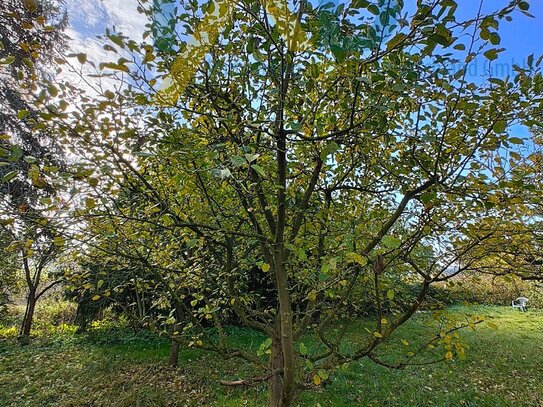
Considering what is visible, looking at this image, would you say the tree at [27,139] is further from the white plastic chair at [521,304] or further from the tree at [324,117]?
the white plastic chair at [521,304]

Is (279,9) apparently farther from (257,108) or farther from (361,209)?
(361,209)

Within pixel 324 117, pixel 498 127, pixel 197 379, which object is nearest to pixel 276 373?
pixel 324 117

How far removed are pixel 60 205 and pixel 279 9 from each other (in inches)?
47.4

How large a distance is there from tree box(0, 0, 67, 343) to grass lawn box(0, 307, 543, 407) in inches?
68.8

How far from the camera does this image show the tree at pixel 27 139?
4.01 feet

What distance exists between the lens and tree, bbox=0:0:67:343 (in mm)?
1222

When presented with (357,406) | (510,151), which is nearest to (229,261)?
(510,151)

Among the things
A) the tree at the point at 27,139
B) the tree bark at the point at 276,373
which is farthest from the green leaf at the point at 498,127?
the tree bark at the point at 276,373

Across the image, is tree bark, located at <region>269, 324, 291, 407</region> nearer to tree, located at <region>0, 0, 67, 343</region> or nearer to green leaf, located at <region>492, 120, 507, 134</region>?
tree, located at <region>0, 0, 67, 343</region>

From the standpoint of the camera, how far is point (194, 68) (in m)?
1.35

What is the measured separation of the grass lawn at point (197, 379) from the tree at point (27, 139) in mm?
1747

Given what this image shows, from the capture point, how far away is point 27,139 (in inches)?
275

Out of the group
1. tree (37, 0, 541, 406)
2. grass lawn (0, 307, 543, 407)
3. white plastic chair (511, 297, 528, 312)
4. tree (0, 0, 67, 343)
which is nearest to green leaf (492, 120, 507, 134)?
tree (37, 0, 541, 406)

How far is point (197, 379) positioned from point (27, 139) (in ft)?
20.2
